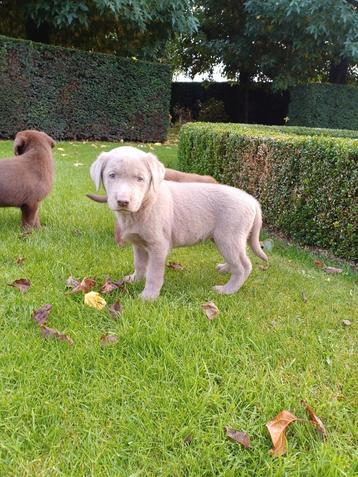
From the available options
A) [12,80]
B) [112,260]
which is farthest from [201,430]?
[12,80]

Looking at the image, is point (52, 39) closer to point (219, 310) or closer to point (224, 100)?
point (224, 100)

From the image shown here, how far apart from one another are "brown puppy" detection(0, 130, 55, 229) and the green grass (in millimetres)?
820

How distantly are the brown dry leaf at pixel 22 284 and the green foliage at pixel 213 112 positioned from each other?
23075mm

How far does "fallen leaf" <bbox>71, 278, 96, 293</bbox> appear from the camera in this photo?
3.53m

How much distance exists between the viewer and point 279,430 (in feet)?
7.36

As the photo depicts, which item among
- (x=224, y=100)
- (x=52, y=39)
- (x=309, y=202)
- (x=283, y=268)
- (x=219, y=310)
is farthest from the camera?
(x=224, y=100)

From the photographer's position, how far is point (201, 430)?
7.34 ft

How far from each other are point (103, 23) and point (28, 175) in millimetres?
14011

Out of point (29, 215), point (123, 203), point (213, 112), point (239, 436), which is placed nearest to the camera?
point (239, 436)

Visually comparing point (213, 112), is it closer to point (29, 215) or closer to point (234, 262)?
point (29, 215)

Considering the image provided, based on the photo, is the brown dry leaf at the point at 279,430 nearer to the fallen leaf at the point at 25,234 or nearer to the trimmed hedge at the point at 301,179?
the trimmed hedge at the point at 301,179

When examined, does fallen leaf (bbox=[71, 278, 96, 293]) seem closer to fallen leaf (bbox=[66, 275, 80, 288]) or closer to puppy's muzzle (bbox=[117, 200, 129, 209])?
fallen leaf (bbox=[66, 275, 80, 288])

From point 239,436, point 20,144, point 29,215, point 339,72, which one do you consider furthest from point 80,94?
point 239,436

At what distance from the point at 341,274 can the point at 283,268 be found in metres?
0.62
